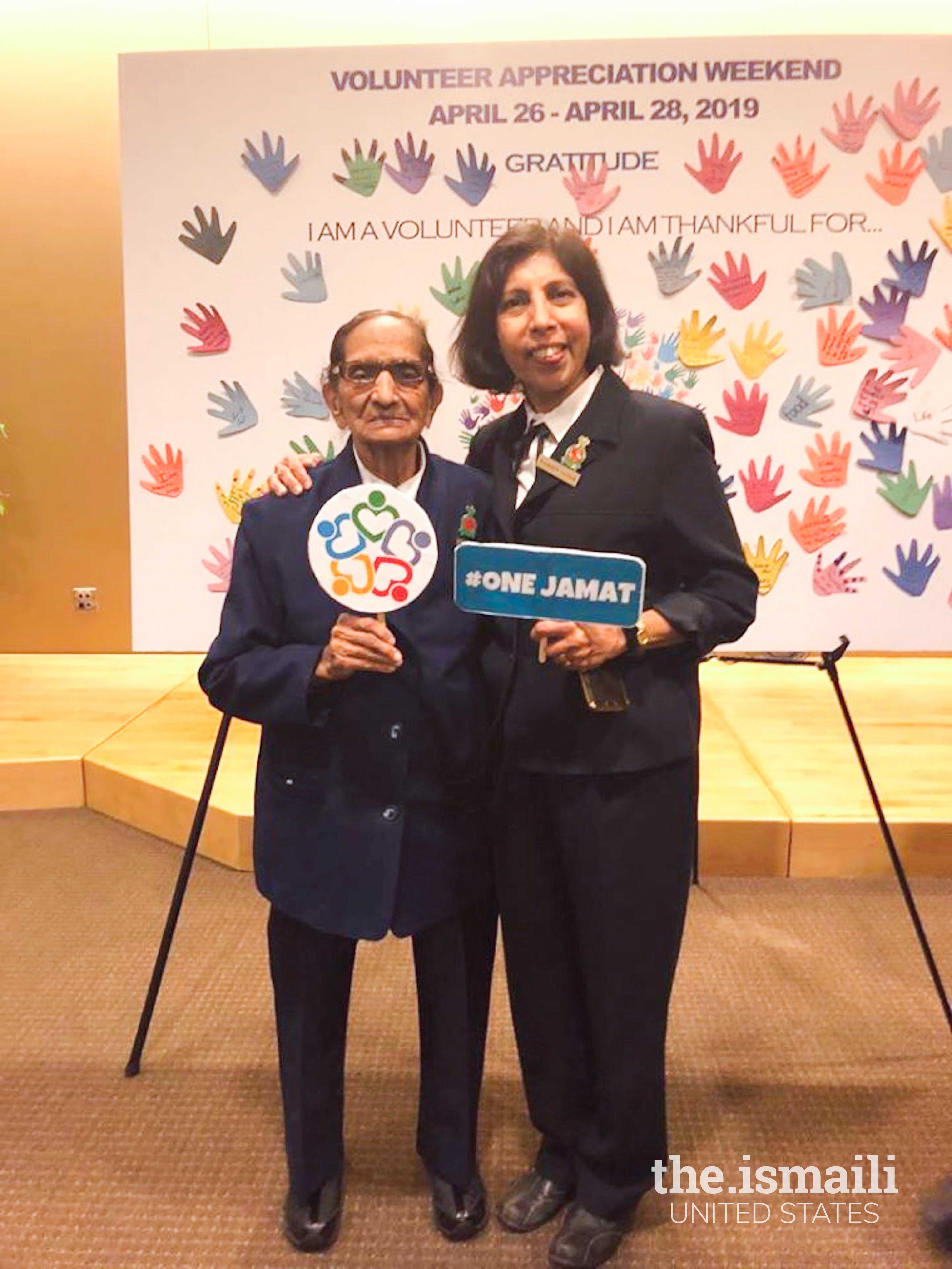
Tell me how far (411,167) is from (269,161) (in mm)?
323

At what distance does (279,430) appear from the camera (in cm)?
230

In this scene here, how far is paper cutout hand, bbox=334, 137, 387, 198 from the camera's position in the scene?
7.14ft

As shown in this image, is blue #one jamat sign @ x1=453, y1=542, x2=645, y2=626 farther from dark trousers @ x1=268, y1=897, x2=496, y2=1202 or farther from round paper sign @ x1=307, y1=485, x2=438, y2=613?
dark trousers @ x1=268, y1=897, x2=496, y2=1202

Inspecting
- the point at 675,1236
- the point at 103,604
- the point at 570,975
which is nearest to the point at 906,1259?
the point at 675,1236

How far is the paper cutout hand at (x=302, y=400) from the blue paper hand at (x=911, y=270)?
1.33 metres

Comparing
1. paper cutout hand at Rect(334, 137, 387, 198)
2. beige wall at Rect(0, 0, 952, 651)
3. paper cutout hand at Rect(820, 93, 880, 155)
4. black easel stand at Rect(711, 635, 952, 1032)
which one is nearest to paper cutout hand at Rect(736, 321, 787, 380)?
paper cutout hand at Rect(820, 93, 880, 155)

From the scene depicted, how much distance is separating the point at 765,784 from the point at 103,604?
10.3ft

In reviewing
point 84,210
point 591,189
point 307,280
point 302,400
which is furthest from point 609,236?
point 84,210

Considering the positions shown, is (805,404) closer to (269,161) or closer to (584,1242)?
(269,161)

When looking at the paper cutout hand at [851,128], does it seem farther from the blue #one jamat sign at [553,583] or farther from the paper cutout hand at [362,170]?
the blue #one jamat sign at [553,583]

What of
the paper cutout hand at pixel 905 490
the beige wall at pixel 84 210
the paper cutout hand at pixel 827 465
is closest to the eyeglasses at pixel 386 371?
the paper cutout hand at pixel 827 465

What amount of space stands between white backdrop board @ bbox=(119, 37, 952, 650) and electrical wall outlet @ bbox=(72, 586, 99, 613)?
7.86 ft

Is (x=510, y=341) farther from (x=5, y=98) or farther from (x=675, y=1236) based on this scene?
(x=5, y=98)

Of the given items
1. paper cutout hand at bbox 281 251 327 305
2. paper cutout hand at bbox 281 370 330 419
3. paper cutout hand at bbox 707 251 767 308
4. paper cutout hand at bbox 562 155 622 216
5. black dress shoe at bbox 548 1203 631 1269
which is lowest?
black dress shoe at bbox 548 1203 631 1269
